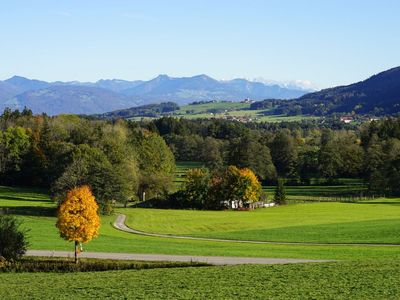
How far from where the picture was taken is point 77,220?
48.0 metres

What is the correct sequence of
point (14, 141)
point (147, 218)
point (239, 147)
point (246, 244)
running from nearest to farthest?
point (246, 244)
point (147, 218)
point (14, 141)
point (239, 147)

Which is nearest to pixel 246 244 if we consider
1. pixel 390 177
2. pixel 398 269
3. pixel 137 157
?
pixel 398 269

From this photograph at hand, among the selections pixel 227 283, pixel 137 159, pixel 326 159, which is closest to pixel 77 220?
pixel 227 283

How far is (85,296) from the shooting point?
93.6 ft

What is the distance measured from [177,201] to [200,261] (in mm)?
56895

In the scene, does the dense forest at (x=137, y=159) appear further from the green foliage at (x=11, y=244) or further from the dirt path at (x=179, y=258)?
the green foliage at (x=11, y=244)

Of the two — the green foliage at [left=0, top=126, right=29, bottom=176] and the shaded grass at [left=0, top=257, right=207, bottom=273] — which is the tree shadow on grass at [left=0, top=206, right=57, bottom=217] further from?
the green foliage at [left=0, top=126, right=29, bottom=176]

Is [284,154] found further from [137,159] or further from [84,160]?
[84,160]

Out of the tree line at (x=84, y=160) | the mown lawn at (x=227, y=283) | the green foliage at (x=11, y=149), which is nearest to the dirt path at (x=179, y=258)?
the mown lawn at (x=227, y=283)

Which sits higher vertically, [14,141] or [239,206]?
[14,141]

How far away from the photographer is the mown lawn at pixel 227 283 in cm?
2753

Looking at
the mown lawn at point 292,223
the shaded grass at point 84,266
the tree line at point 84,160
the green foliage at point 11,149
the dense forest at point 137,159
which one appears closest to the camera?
the shaded grass at point 84,266

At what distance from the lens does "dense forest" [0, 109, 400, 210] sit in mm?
87250

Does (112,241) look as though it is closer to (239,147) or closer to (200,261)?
(200,261)
